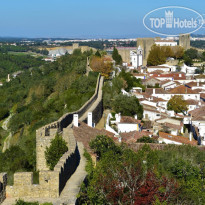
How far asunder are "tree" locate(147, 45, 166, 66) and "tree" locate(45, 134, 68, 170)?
34.0 metres

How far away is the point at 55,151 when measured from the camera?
955 cm

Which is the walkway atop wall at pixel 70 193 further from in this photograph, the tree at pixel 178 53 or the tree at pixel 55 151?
the tree at pixel 178 53

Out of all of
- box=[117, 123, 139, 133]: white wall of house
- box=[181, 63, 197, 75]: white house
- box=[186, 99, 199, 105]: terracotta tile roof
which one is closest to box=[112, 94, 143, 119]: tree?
box=[117, 123, 139, 133]: white wall of house

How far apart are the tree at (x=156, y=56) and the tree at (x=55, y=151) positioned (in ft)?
112

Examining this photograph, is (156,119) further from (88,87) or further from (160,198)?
(160,198)

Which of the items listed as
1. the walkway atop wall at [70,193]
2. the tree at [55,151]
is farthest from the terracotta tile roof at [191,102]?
the walkway atop wall at [70,193]

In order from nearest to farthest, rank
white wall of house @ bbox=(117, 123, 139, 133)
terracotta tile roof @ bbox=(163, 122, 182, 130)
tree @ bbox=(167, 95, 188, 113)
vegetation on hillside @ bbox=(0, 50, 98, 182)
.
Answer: vegetation on hillside @ bbox=(0, 50, 98, 182), white wall of house @ bbox=(117, 123, 139, 133), terracotta tile roof @ bbox=(163, 122, 182, 130), tree @ bbox=(167, 95, 188, 113)

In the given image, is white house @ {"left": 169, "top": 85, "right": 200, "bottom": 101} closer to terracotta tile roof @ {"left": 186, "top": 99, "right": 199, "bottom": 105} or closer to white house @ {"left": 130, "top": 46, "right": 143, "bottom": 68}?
terracotta tile roof @ {"left": 186, "top": 99, "right": 199, "bottom": 105}

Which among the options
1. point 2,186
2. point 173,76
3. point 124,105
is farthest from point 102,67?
point 2,186

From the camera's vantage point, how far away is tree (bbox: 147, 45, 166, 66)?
42.7m

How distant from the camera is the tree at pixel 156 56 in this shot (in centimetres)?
4272

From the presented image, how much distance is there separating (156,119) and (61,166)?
1603 cm

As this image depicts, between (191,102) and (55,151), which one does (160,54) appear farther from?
(55,151)

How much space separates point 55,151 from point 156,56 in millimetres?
34375
